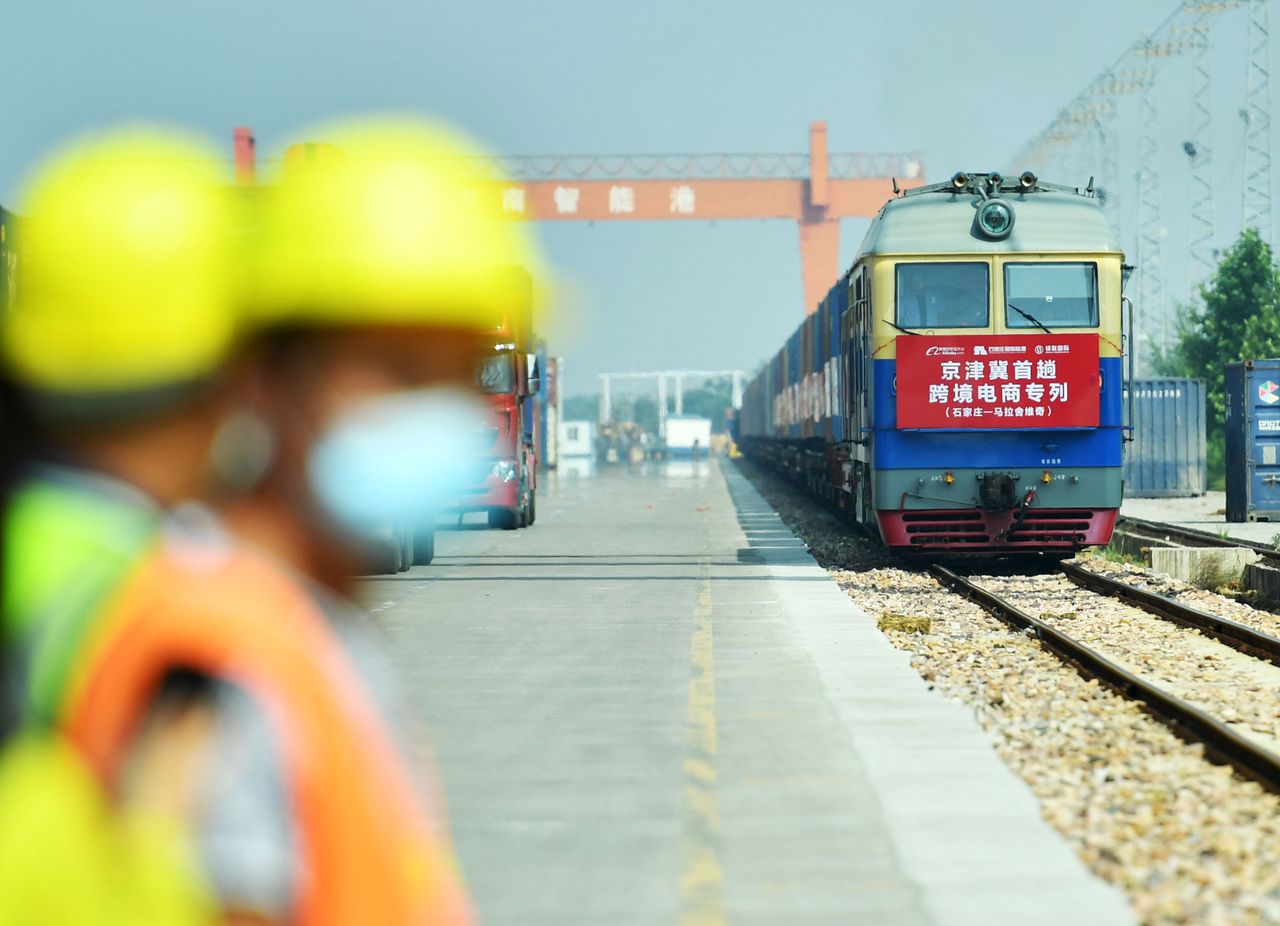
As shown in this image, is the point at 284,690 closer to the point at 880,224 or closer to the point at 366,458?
the point at 366,458

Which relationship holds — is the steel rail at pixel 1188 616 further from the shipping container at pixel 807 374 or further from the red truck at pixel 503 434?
the shipping container at pixel 807 374

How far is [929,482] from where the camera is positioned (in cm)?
1877

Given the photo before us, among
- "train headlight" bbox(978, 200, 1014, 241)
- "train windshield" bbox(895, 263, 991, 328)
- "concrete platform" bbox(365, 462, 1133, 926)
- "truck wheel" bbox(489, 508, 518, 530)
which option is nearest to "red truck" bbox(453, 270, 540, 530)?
"truck wheel" bbox(489, 508, 518, 530)

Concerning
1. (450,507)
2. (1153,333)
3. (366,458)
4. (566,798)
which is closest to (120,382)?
(366,458)

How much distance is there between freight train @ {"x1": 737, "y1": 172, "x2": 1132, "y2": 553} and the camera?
1867 cm

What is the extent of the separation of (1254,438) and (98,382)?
28.6 meters

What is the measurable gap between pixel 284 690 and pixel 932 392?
17.7 metres

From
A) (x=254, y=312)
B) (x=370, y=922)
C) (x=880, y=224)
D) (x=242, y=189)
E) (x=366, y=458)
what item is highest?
(x=880, y=224)

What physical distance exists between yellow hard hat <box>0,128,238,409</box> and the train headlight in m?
17.9

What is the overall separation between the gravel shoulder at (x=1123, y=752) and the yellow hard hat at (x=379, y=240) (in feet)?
14.4

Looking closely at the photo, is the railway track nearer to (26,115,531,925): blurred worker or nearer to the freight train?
the freight train

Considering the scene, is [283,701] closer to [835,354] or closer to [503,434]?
[835,354]

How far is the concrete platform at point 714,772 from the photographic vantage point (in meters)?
5.68

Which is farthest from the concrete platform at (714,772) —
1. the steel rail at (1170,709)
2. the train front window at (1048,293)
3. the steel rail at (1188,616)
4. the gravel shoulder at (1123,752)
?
the train front window at (1048,293)
